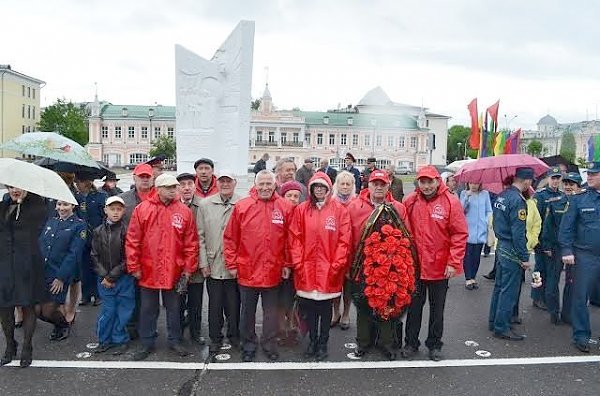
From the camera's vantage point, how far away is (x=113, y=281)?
15.8 ft

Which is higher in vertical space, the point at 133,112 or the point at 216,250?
the point at 133,112

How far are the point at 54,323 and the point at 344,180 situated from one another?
3241 millimetres

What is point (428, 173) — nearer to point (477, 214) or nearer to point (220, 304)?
point (220, 304)

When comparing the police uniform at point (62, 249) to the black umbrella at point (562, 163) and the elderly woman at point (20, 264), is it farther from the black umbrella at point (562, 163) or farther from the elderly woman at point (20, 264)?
the black umbrella at point (562, 163)

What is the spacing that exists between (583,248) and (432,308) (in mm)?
1754

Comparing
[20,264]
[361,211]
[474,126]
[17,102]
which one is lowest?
[20,264]

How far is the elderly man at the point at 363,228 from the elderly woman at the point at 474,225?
316 centimetres

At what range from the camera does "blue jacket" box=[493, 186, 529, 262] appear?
5.22m

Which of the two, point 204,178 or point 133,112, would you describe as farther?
point 133,112

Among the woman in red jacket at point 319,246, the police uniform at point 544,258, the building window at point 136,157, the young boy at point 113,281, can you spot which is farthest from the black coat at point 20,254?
the building window at point 136,157

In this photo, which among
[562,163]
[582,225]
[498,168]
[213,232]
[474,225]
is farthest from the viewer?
[562,163]

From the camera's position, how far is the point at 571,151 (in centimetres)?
8131

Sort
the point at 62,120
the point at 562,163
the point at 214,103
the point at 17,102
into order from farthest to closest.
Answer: the point at 17,102 → the point at 62,120 → the point at 214,103 → the point at 562,163

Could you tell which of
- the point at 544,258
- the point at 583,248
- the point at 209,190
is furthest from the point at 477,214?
the point at 209,190
